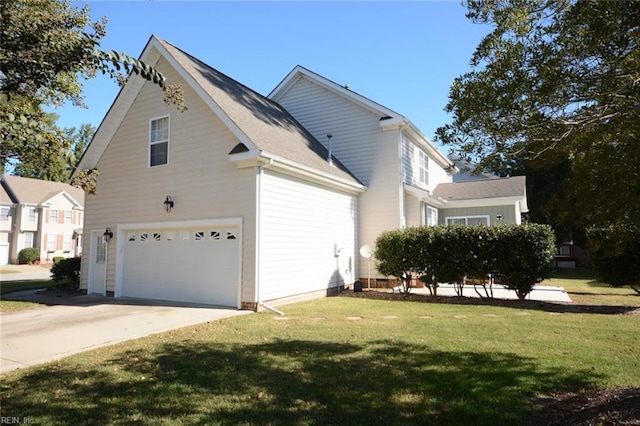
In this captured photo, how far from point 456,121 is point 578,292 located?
13.0 metres

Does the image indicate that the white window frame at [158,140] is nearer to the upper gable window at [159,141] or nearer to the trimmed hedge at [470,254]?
the upper gable window at [159,141]

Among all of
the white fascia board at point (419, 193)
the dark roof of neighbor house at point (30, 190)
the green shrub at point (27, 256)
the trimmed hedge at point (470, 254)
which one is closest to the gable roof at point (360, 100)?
the white fascia board at point (419, 193)

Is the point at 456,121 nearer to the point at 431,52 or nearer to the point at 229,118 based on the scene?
the point at 431,52

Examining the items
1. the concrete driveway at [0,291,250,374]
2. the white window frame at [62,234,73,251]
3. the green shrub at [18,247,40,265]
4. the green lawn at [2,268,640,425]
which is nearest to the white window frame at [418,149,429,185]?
the green lawn at [2,268,640,425]

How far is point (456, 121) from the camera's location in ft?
17.5

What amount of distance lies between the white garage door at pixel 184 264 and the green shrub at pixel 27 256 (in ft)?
106

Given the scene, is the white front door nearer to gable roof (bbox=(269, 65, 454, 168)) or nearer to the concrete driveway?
the concrete driveway

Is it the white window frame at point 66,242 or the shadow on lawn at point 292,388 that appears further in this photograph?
the white window frame at point 66,242

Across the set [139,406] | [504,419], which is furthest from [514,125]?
[139,406]

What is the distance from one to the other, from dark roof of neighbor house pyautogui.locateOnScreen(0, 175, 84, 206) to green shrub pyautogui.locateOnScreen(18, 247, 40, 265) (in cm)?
490

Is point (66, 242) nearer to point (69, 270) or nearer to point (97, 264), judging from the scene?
point (69, 270)

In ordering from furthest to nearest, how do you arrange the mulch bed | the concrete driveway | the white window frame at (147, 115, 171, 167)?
the white window frame at (147, 115, 171, 167) → the concrete driveway → the mulch bed

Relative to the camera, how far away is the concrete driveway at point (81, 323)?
6535 mm

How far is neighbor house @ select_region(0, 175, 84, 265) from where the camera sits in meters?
38.9
